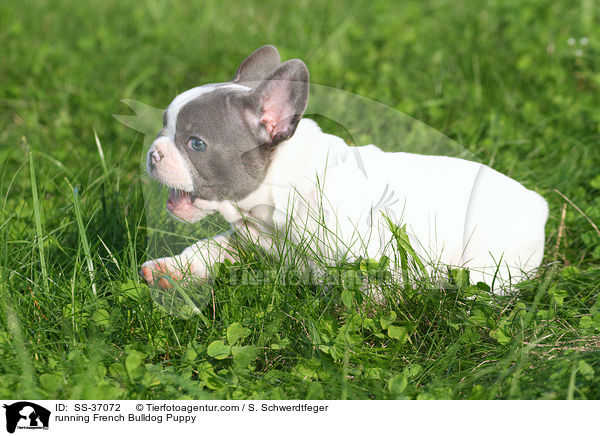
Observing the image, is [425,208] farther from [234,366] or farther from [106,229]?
[106,229]

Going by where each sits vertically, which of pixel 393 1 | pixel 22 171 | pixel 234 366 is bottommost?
pixel 234 366

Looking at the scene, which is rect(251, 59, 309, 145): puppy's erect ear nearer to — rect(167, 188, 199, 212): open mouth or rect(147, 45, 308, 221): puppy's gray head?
rect(147, 45, 308, 221): puppy's gray head

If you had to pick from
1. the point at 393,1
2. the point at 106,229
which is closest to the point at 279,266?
the point at 106,229

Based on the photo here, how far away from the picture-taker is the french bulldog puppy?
236cm

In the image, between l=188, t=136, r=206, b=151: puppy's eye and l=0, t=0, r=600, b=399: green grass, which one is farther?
l=188, t=136, r=206, b=151: puppy's eye

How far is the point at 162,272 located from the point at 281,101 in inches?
33.0

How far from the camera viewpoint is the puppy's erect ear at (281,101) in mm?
2240

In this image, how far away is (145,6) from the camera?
241 inches

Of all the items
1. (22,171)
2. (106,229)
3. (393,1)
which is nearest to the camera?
(106,229)

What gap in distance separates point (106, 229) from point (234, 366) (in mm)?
1070

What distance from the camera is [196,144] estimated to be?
2375 mm
